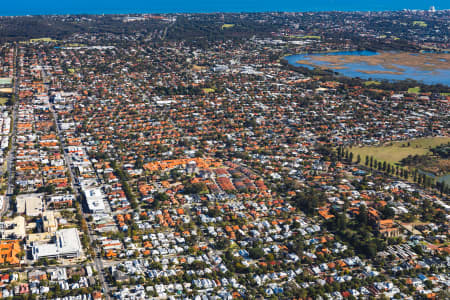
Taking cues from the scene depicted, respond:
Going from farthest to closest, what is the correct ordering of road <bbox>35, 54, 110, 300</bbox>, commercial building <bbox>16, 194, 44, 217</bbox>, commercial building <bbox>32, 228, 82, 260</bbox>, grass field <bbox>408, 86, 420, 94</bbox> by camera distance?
grass field <bbox>408, 86, 420, 94</bbox> < commercial building <bbox>16, 194, 44, 217</bbox> < commercial building <bbox>32, 228, 82, 260</bbox> < road <bbox>35, 54, 110, 300</bbox>

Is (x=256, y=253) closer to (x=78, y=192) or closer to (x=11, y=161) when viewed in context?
(x=78, y=192)

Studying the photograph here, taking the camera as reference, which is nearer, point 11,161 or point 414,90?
point 11,161

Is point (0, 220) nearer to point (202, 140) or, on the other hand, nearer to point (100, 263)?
point (100, 263)

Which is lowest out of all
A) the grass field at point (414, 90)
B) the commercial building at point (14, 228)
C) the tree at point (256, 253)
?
the tree at point (256, 253)

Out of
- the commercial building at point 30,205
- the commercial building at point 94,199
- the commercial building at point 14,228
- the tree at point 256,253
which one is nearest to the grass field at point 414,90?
the commercial building at point 94,199

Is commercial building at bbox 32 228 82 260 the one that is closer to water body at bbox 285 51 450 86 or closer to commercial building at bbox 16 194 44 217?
commercial building at bbox 16 194 44 217

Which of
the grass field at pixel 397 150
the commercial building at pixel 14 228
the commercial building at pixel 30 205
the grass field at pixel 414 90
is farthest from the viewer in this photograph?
the grass field at pixel 414 90

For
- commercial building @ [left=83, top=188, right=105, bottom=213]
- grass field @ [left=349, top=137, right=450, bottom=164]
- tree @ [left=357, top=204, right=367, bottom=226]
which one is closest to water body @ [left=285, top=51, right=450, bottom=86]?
grass field @ [left=349, top=137, right=450, bottom=164]

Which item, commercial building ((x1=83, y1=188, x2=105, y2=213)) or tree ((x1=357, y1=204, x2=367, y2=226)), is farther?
commercial building ((x1=83, y1=188, x2=105, y2=213))

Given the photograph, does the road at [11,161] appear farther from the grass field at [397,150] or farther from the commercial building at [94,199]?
the grass field at [397,150]

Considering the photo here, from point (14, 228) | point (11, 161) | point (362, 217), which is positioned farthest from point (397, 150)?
point (11, 161)
